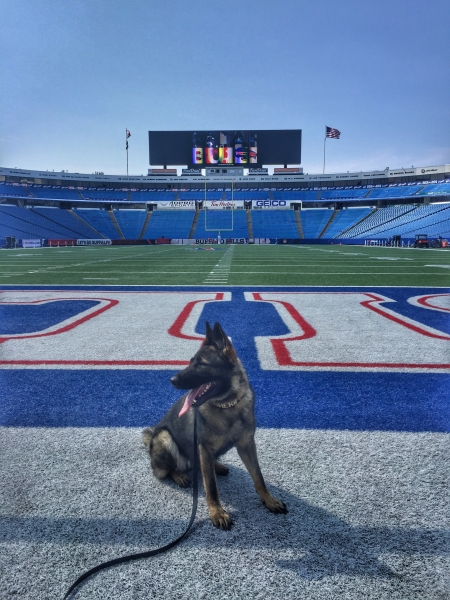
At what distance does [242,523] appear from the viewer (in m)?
2.30

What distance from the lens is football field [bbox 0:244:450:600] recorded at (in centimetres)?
192

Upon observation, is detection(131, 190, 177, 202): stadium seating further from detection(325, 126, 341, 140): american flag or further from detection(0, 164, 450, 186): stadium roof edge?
detection(325, 126, 341, 140): american flag

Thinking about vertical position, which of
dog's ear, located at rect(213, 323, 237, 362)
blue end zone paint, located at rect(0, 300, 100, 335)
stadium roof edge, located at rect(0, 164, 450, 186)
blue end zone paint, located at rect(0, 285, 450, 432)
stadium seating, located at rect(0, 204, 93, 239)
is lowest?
Answer: blue end zone paint, located at rect(0, 285, 450, 432)

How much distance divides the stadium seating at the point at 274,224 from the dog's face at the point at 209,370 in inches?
2328

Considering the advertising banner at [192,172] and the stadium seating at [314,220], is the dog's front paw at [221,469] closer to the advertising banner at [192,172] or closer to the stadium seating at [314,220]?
the stadium seating at [314,220]

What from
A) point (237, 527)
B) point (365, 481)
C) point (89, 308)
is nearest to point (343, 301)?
point (89, 308)

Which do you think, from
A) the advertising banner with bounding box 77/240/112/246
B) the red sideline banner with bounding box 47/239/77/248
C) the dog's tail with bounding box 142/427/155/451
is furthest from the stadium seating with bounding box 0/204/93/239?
the dog's tail with bounding box 142/427/155/451

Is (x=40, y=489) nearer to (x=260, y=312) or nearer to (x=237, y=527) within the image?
(x=237, y=527)

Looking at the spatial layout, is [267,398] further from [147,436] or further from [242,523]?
[242,523]

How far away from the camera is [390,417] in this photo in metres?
3.56

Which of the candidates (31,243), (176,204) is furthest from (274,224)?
(31,243)

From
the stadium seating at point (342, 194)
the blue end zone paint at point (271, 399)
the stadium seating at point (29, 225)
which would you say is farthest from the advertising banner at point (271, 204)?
the blue end zone paint at point (271, 399)

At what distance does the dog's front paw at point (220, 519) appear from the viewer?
7.41ft

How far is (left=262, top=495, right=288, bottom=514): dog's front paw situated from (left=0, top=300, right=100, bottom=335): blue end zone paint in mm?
5449
